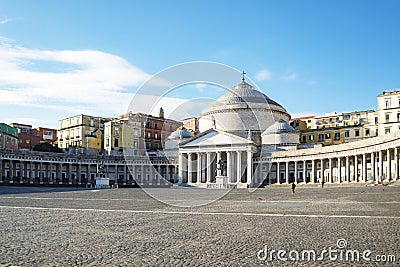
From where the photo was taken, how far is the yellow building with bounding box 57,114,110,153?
92.4 meters

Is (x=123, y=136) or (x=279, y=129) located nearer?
(x=279, y=129)

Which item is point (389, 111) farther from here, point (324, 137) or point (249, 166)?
point (249, 166)

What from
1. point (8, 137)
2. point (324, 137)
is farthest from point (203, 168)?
point (8, 137)

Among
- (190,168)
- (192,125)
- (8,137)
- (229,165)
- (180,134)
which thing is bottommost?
(190,168)

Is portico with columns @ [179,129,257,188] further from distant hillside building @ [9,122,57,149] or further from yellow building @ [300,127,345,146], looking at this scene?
distant hillside building @ [9,122,57,149]

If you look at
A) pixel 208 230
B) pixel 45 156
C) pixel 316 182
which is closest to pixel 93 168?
pixel 45 156

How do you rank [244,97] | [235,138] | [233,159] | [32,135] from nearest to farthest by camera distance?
[233,159] < [235,138] < [244,97] < [32,135]

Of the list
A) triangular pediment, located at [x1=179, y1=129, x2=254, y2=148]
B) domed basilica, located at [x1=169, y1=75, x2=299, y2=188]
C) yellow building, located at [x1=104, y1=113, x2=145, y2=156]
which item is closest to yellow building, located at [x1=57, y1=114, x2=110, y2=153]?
yellow building, located at [x1=104, y1=113, x2=145, y2=156]

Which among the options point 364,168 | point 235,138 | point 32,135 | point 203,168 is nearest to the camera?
point 364,168

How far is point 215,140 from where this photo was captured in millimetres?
78688

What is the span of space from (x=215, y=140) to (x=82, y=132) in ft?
101

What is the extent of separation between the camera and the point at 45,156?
7450 centimetres

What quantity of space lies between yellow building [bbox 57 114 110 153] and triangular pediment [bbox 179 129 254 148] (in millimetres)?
23848

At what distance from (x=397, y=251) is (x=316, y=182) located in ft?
207
